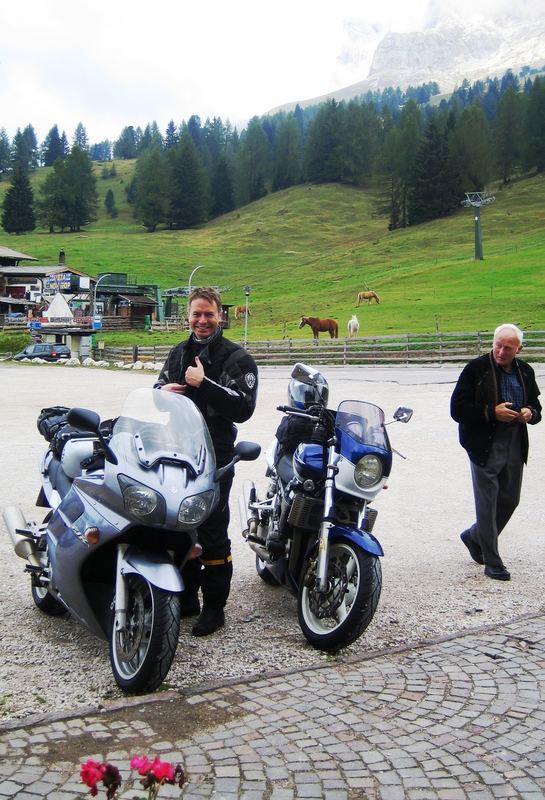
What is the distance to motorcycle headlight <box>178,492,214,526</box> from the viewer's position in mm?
4039

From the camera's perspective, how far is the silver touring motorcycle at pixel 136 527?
397 centimetres

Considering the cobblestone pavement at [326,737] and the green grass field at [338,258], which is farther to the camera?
the green grass field at [338,258]

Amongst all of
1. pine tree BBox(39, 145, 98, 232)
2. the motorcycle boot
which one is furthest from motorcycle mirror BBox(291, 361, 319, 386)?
pine tree BBox(39, 145, 98, 232)

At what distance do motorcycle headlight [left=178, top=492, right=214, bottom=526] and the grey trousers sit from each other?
2.94 metres

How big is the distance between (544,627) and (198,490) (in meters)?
2.46

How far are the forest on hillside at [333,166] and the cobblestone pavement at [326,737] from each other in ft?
328

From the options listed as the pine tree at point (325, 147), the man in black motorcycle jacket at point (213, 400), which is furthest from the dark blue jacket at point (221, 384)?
the pine tree at point (325, 147)

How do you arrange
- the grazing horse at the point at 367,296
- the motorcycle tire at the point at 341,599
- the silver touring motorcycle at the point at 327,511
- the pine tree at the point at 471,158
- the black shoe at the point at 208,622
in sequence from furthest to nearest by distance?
1. the pine tree at the point at 471,158
2. the grazing horse at the point at 367,296
3. the black shoe at the point at 208,622
4. the silver touring motorcycle at the point at 327,511
5. the motorcycle tire at the point at 341,599

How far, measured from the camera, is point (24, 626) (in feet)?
16.4

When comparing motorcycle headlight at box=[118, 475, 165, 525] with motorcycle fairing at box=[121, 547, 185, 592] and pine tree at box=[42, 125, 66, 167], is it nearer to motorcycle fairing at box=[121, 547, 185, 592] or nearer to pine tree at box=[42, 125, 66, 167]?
motorcycle fairing at box=[121, 547, 185, 592]

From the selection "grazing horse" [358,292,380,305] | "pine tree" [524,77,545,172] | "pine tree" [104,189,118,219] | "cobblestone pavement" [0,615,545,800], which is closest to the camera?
"cobblestone pavement" [0,615,545,800]

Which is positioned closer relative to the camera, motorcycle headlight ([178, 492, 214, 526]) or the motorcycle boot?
motorcycle headlight ([178, 492, 214, 526])

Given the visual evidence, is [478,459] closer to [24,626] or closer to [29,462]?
[24,626]

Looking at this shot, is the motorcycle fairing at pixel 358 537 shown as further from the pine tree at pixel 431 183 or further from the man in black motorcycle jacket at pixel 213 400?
the pine tree at pixel 431 183
